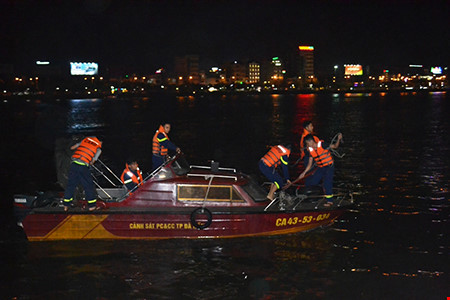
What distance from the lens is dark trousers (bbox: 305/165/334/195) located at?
13812mm

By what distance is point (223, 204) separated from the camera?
1302 cm

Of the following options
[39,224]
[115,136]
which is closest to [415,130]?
[115,136]

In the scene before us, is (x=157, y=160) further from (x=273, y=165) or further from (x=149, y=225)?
(x=273, y=165)

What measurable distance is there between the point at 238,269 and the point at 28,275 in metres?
4.44

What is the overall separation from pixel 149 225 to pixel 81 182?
182cm

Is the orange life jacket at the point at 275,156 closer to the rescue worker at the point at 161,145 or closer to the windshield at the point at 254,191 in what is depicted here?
the windshield at the point at 254,191

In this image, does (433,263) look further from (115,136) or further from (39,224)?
(115,136)

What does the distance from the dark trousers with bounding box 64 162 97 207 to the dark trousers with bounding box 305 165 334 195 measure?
534 cm

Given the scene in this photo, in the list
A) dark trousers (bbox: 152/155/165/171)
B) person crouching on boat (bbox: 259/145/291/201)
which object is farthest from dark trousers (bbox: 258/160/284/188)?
dark trousers (bbox: 152/155/165/171)

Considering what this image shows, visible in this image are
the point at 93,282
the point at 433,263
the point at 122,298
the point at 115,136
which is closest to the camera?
the point at 122,298

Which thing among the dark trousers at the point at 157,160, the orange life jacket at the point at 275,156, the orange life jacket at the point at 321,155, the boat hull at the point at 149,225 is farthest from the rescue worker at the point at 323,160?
the dark trousers at the point at 157,160

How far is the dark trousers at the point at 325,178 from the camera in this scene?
13.8 meters

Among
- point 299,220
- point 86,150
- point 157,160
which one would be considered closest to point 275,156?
point 299,220

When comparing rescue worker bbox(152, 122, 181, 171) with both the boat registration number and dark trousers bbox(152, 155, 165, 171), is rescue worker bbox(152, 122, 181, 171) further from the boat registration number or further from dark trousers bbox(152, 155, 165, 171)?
the boat registration number
